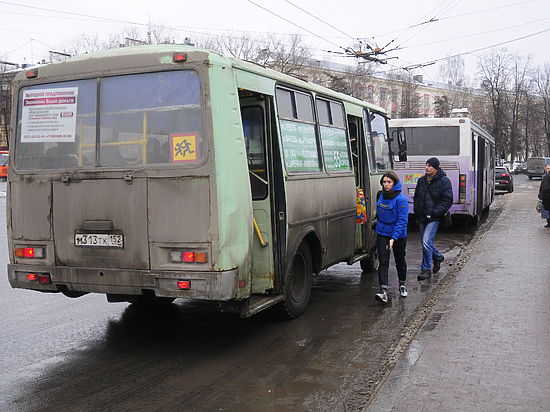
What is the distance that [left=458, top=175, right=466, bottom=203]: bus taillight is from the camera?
16.1 m

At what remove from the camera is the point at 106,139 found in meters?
5.93

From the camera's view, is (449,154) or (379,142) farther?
(449,154)

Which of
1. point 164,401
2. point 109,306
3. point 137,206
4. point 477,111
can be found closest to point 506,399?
point 164,401

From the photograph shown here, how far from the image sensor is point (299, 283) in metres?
7.51

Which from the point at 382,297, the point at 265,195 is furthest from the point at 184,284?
the point at 382,297

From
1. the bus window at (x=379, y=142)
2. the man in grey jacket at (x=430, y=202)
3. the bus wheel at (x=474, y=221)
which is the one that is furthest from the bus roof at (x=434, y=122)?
the man in grey jacket at (x=430, y=202)

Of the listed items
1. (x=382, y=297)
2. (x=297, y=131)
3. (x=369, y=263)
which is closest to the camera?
(x=297, y=131)

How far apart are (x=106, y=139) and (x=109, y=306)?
9.55ft

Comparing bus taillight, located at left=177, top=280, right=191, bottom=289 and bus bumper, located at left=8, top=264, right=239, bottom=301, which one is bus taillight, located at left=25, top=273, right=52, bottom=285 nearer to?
bus bumper, located at left=8, top=264, right=239, bottom=301

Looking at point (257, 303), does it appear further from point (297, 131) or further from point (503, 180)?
point (503, 180)

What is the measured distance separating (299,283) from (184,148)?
2.62m

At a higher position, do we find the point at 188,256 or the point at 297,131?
the point at 297,131

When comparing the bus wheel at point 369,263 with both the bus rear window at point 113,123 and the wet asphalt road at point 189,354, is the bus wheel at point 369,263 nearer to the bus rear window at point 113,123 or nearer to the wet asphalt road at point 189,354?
the wet asphalt road at point 189,354

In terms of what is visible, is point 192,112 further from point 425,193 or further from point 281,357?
point 425,193
